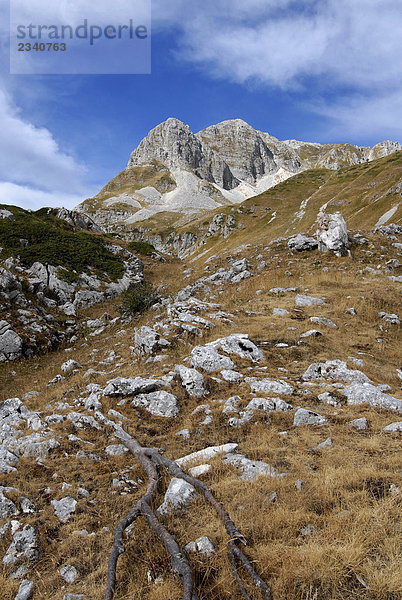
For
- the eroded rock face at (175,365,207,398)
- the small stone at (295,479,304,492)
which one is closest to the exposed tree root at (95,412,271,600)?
the small stone at (295,479,304,492)

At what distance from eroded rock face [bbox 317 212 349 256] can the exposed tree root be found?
25.9 m

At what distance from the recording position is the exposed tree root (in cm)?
340

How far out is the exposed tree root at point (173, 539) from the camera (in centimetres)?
340

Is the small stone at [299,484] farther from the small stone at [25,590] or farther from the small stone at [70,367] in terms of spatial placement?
the small stone at [70,367]

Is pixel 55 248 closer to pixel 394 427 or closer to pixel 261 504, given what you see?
pixel 261 504

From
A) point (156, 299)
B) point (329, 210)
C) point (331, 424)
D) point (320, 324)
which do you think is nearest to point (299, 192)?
point (329, 210)

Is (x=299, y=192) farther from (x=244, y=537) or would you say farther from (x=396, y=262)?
(x=244, y=537)

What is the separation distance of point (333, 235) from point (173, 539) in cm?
2817

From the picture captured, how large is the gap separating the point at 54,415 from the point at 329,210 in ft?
227

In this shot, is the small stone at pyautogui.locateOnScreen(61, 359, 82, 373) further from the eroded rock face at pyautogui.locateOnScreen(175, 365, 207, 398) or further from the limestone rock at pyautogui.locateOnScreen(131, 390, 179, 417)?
the eroded rock face at pyautogui.locateOnScreen(175, 365, 207, 398)

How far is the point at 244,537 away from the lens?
405 cm

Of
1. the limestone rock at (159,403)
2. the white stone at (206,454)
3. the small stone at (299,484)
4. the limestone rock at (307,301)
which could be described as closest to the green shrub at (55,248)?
the limestone rock at (307,301)

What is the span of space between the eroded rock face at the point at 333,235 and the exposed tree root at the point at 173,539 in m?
25.9

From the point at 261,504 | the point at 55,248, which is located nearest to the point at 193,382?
the point at 261,504
